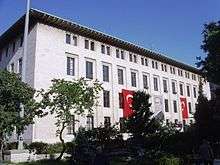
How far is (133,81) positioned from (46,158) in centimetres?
2383

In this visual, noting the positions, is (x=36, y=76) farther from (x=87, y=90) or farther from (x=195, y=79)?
(x=195, y=79)

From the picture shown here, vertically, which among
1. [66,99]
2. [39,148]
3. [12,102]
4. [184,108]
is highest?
[184,108]

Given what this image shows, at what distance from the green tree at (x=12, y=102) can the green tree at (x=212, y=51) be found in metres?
14.0

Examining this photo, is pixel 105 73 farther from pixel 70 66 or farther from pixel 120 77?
pixel 70 66

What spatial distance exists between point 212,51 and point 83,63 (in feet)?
58.1

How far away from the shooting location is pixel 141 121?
31.8 m

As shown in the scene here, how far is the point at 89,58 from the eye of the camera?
41250mm

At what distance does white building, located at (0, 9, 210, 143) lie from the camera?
35.8 meters

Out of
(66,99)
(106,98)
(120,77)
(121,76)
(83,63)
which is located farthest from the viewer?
(121,76)

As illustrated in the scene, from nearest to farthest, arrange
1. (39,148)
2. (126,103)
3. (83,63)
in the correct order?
1. (39,148)
2. (83,63)
3. (126,103)

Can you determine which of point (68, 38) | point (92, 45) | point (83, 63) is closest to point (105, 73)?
point (92, 45)

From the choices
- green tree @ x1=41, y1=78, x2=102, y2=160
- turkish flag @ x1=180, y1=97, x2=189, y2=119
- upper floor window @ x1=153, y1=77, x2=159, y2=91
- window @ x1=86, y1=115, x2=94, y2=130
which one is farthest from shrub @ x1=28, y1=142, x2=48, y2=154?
turkish flag @ x1=180, y1=97, x2=189, y2=119

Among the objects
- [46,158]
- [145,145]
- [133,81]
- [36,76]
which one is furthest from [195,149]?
[133,81]

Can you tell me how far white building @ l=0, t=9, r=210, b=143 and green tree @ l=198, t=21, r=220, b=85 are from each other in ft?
50.4
